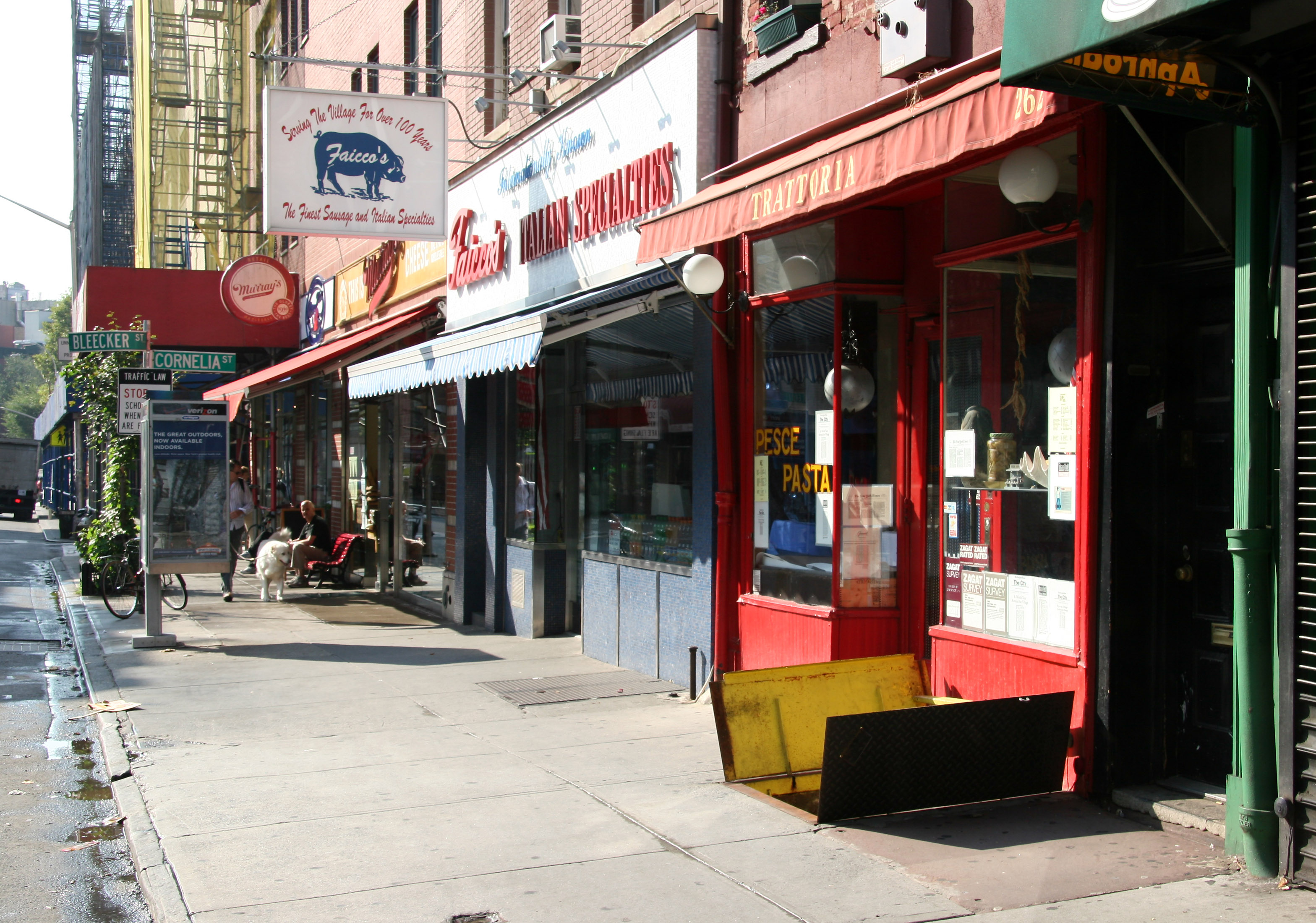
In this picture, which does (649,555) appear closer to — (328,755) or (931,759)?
(328,755)

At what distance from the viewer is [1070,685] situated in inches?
240

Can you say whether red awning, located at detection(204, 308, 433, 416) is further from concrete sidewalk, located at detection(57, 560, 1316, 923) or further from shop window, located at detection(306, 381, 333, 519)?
concrete sidewalk, located at detection(57, 560, 1316, 923)

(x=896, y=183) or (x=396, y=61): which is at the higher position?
(x=396, y=61)

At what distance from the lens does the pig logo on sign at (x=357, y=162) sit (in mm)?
12453

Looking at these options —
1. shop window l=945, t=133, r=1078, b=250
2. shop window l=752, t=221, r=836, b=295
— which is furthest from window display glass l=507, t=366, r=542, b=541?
shop window l=945, t=133, r=1078, b=250

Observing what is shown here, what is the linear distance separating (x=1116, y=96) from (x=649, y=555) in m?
6.15

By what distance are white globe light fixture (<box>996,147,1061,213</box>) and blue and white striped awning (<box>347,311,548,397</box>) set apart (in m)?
4.12

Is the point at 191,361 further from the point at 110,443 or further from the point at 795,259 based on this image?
the point at 795,259

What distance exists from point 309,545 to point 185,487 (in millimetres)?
5848

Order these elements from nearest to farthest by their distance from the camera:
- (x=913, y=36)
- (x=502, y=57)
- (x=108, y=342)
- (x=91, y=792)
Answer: (x=913, y=36) → (x=91, y=792) → (x=108, y=342) → (x=502, y=57)

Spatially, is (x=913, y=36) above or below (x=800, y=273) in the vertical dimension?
above

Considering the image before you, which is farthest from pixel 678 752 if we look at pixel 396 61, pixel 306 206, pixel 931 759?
pixel 396 61

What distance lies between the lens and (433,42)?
54.2 ft

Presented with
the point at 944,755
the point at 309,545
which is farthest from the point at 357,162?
the point at 944,755
